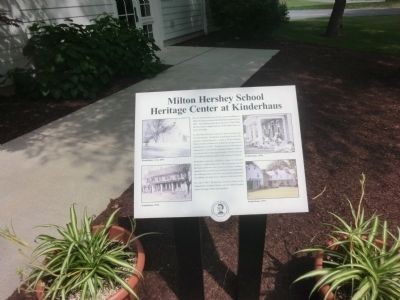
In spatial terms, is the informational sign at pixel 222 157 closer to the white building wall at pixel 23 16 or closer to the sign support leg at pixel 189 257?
the sign support leg at pixel 189 257

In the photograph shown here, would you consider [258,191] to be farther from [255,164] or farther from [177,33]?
[177,33]

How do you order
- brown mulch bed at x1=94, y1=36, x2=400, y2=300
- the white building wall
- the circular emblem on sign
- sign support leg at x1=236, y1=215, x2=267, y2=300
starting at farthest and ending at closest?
the white building wall, brown mulch bed at x1=94, y1=36, x2=400, y2=300, sign support leg at x1=236, y1=215, x2=267, y2=300, the circular emblem on sign

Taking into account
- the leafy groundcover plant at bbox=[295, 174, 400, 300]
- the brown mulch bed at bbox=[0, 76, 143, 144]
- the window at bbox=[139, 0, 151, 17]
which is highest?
the window at bbox=[139, 0, 151, 17]

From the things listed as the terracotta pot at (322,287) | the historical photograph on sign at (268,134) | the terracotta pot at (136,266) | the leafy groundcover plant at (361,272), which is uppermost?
the historical photograph on sign at (268,134)

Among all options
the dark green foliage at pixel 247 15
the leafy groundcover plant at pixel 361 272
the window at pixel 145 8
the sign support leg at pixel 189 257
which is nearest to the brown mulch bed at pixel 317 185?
the sign support leg at pixel 189 257

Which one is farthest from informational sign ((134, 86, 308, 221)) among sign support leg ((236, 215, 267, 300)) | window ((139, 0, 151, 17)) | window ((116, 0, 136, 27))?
window ((139, 0, 151, 17))

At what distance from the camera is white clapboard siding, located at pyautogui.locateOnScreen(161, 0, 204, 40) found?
11383 mm

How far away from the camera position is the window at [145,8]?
10.2 meters

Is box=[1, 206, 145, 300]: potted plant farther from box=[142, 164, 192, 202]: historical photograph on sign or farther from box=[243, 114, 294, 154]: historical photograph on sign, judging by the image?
box=[243, 114, 294, 154]: historical photograph on sign

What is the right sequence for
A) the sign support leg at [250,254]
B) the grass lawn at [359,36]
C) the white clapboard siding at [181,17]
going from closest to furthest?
1. the sign support leg at [250,254]
2. the grass lawn at [359,36]
3. the white clapboard siding at [181,17]

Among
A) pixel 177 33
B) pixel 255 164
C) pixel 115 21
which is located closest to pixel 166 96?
pixel 255 164

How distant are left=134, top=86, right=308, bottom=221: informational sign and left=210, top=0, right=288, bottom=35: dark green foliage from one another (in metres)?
10.3

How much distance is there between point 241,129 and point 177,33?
1067 centimetres

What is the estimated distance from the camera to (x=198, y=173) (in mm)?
2051
